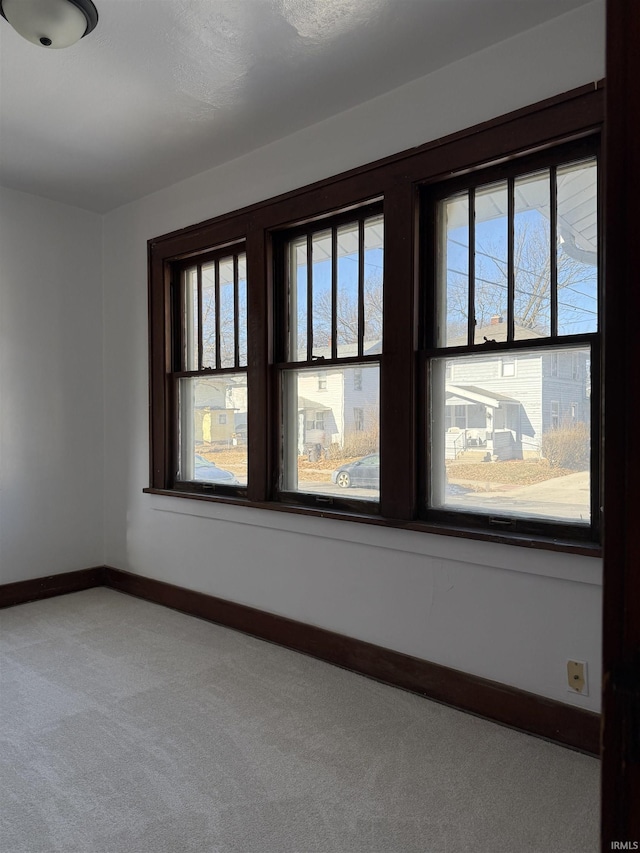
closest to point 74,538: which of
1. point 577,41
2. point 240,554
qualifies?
point 240,554

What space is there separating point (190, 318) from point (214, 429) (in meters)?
0.82

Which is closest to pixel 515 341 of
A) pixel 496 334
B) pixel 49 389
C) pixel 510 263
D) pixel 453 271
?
pixel 496 334

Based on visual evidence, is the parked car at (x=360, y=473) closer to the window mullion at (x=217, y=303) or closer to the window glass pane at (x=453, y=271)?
the window glass pane at (x=453, y=271)

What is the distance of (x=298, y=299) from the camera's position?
11.5 ft

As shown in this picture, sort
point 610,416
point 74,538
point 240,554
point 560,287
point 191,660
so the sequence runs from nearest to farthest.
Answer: point 610,416 < point 560,287 < point 191,660 < point 240,554 < point 74,538

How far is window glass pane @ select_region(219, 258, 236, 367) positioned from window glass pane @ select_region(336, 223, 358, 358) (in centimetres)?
88

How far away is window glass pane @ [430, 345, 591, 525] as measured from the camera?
245cm

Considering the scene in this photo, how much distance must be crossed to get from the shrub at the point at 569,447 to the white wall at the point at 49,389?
347cm

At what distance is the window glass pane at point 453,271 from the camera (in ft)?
9.13

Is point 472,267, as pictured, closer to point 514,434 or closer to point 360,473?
point 514,434

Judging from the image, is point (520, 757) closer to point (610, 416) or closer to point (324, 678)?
point (324, 678)

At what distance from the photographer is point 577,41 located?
233cm

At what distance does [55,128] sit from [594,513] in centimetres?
334

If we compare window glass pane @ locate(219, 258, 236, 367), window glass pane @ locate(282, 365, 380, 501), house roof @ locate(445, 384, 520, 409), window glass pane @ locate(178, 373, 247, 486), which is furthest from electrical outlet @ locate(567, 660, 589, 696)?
window glass pane @ locate(219, 258, 236, 367)
